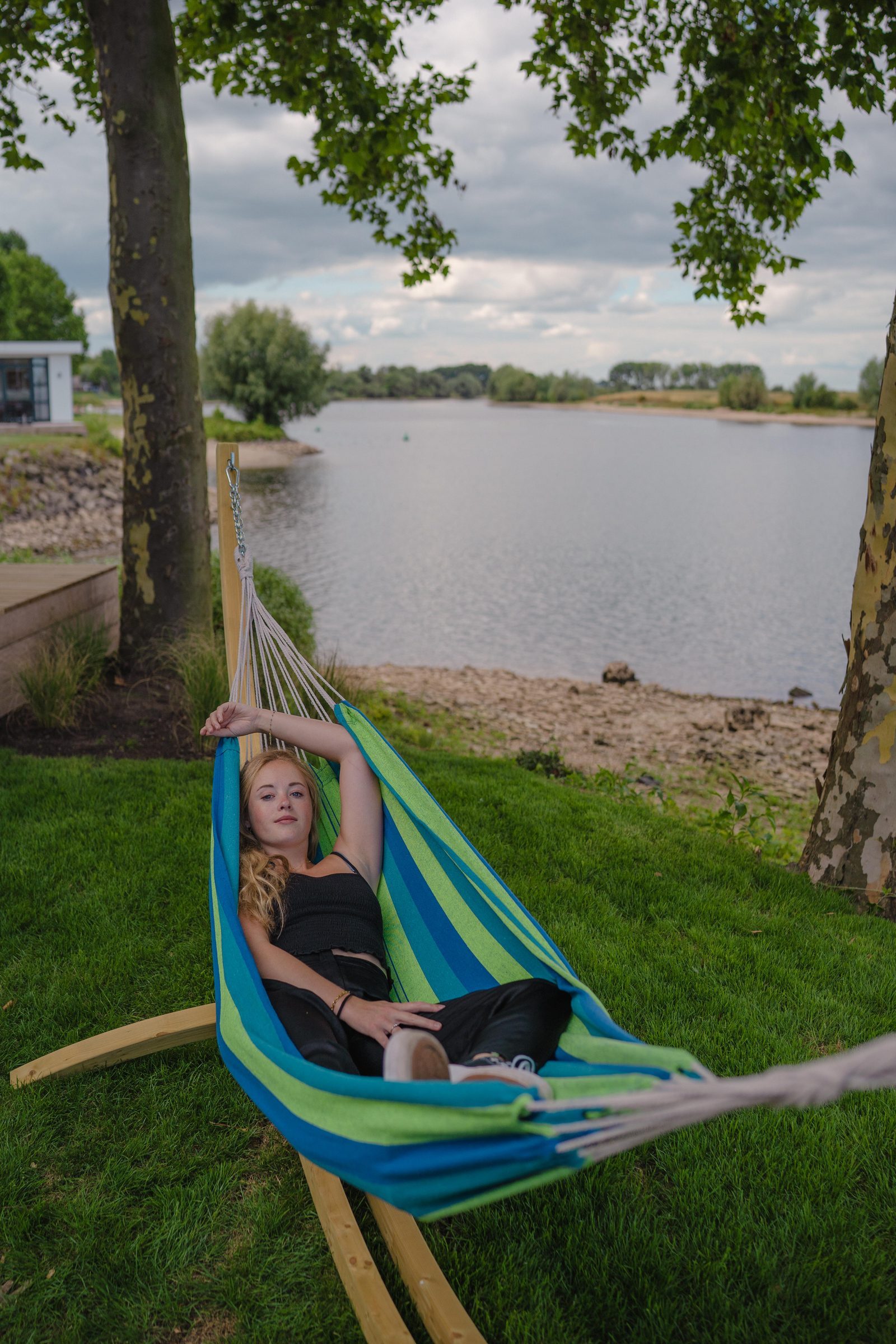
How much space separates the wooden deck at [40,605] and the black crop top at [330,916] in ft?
7.84

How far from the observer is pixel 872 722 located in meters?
2.68

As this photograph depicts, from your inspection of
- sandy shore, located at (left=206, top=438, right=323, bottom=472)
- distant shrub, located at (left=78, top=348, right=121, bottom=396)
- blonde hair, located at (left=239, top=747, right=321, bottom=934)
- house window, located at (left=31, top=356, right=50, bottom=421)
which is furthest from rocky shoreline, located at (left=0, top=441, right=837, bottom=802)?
distant shrub, located at (left=78, top=348, right=121, bottom=396)

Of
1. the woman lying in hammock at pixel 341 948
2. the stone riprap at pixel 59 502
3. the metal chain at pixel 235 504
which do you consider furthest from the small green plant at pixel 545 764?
the stone riprap at pixel 59 502

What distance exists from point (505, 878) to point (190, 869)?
3.07 feet

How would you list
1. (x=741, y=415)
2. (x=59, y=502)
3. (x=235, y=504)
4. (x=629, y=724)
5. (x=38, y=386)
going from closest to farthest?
(x=235, y=504)
(x=629, y=724)
(x=59, y=502)
(x=38, y=386)
(x=741, y=415)

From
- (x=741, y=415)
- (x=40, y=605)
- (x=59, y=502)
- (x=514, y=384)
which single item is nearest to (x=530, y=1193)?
(x=40, y=605)

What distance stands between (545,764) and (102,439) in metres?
16.9

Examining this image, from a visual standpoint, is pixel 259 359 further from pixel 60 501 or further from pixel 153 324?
pixel 153 324

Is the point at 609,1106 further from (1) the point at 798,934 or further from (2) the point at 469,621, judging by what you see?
(2) the point at 469,621

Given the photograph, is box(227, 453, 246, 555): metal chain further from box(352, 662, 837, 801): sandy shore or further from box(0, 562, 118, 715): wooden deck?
box(352, 662, 837, 801): sandy shore

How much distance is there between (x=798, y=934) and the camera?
100 inches

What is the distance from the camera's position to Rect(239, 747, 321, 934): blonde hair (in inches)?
74.0

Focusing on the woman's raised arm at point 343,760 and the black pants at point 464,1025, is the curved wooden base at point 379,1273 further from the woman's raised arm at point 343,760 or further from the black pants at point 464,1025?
the woman's raised arm at point 343,760

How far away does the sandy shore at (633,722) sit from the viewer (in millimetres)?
5113
